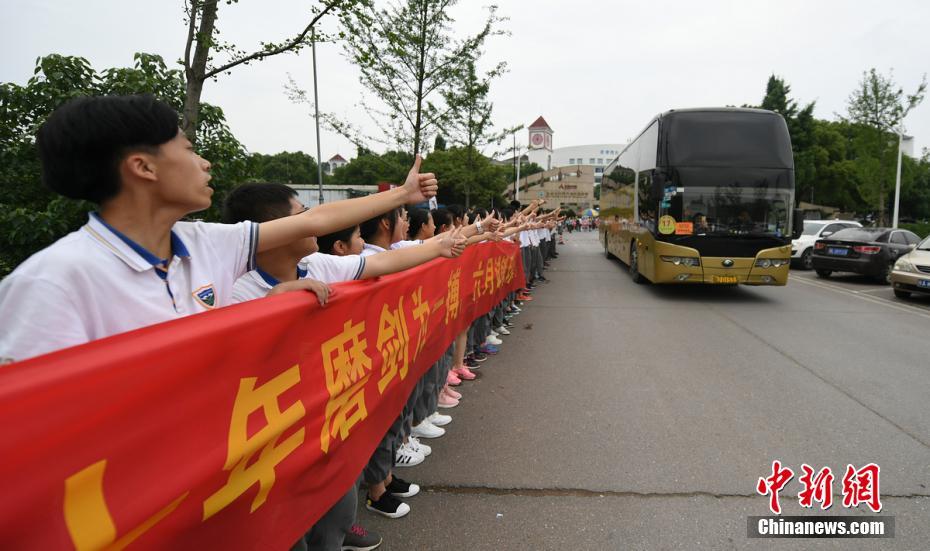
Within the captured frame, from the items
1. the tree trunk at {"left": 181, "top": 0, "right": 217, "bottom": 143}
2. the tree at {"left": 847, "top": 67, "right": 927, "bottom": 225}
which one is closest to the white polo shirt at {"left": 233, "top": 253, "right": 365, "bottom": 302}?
the tree trunk at {"left": 181, "top": 0, "right": 217, "bottom": 143}

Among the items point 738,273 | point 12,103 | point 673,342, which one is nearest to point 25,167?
point 12,103

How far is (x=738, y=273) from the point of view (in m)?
9.44

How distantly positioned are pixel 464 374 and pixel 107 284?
412 cm

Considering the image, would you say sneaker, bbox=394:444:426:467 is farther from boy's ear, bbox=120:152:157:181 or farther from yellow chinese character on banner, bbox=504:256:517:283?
yellow chinese character on banner, bbox=504:256:517:283

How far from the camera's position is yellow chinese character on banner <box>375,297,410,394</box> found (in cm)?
256

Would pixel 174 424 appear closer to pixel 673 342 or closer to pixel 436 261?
pixel 436 261

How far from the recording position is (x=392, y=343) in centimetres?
270

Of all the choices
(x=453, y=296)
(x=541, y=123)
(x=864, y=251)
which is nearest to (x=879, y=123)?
(x=864, y=251)

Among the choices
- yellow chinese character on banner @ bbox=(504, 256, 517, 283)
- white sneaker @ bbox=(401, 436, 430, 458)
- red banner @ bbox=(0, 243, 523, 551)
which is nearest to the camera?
red banner @ bbox=(0, 243, 523, 551)

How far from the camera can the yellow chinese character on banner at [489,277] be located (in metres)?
5.72

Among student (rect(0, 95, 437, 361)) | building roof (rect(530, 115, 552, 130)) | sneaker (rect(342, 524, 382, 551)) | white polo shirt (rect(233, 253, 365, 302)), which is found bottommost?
sneaker (rect(342, 524, 382, 551))

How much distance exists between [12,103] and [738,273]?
10.3 meters

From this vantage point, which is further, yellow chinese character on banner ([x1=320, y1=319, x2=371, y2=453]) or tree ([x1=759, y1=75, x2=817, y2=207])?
tree ([x1=759, y1=75, x2=817, y2=207])

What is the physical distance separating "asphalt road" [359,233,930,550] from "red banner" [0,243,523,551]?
954mm
